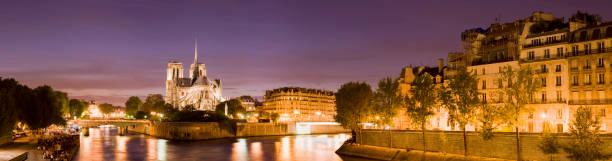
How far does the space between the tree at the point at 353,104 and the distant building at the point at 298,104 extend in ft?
328

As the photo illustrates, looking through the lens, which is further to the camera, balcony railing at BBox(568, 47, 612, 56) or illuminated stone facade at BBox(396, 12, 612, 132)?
illuminated stone facade at BBox(396, 12, 612, 132)

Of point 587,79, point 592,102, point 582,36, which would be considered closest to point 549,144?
point 592,102

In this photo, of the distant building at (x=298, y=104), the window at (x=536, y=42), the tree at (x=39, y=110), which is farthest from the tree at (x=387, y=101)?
the distant building at (x=298, y=104)

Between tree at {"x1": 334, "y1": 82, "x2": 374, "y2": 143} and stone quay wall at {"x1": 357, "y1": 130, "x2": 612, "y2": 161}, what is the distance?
7.53 m

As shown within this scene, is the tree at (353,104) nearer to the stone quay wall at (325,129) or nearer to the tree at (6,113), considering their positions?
the tree at (6,113)

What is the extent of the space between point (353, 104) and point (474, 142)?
23.6m

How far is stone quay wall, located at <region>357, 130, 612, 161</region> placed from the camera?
1422 inches

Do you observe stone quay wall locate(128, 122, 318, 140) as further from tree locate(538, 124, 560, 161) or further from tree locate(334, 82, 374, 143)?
tree locate(538, 124, 560, 161)

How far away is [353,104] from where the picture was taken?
6347 cm

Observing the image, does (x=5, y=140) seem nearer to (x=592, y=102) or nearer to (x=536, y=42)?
(x=536, y=42)

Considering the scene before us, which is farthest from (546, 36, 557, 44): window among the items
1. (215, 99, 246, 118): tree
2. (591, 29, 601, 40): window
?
(215, 99, 246, 118): tree

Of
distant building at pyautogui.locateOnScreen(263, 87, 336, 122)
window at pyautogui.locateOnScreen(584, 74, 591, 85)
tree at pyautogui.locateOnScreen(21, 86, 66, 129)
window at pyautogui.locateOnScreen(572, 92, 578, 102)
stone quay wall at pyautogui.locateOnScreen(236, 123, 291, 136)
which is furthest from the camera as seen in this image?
distant building at pyautogui.locateOnScreen(263, 87, 336, 122)

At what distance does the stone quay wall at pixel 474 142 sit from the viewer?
36.1 metres

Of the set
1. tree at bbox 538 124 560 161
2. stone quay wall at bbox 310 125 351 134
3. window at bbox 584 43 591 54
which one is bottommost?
stone quay wall at bbox 310 125 351 134
